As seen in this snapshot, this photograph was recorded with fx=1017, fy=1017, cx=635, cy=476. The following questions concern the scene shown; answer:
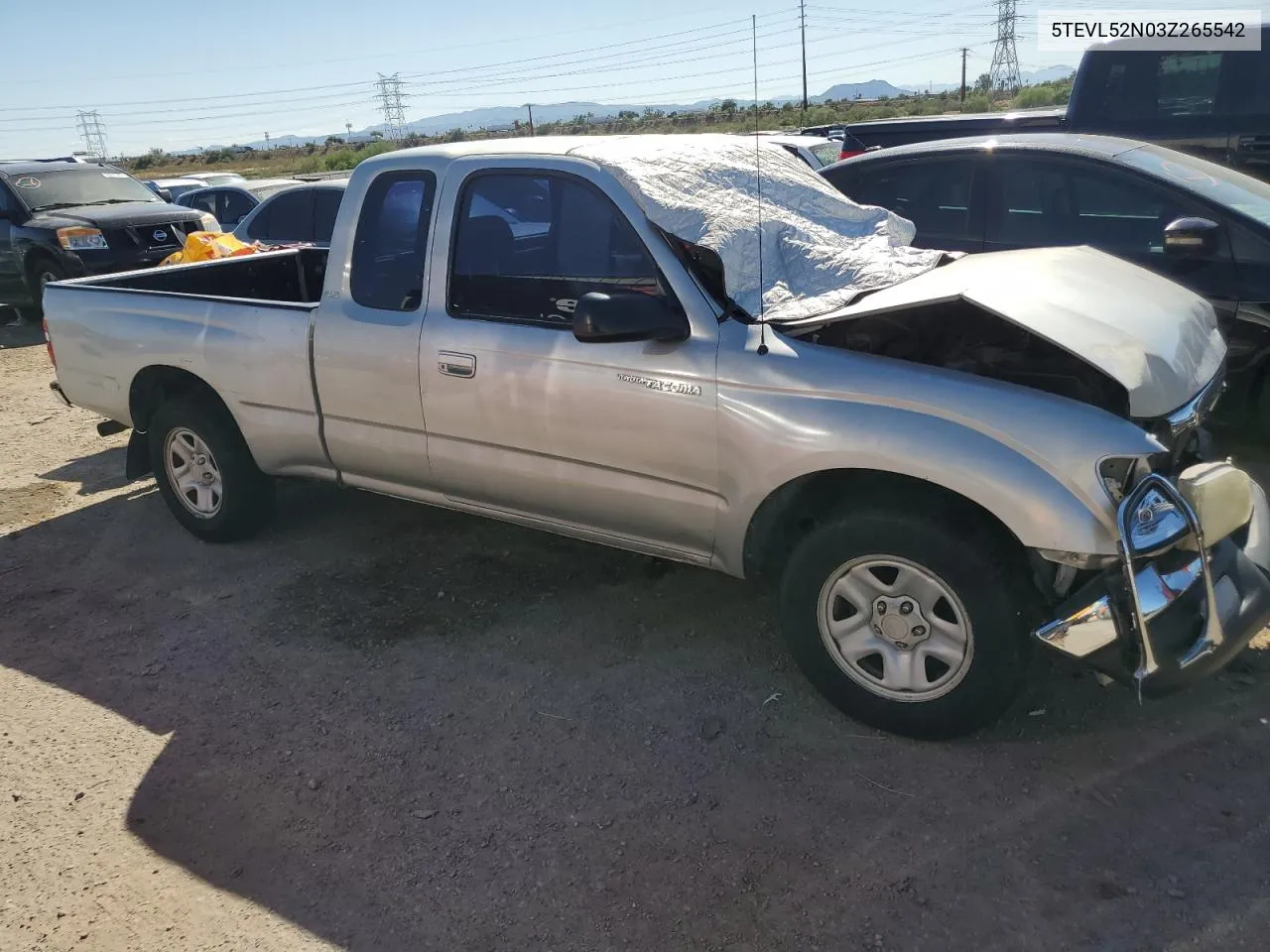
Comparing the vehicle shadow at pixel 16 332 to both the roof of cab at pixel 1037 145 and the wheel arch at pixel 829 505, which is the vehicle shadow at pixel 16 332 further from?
the wheel arch at pixel 829 505

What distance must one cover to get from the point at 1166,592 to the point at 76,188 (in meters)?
13.8

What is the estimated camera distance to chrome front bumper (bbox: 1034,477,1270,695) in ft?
9.13

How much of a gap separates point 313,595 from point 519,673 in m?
1.32

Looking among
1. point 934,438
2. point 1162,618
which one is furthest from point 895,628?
point 1162,618

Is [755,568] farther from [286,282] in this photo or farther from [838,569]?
[286,282]

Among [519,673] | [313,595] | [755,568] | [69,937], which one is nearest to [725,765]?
[755,568]

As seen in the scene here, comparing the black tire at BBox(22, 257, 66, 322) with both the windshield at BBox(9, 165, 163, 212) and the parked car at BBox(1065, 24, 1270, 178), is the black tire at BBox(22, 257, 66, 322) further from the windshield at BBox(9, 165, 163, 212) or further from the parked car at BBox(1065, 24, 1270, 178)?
the parked car at BBox(1065, 24, 1270, 178)

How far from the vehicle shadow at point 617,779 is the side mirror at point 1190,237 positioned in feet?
7.03

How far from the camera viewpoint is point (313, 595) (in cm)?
474

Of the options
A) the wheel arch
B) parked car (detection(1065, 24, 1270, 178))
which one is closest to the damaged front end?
the wheel arch

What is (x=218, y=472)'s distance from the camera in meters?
5.15

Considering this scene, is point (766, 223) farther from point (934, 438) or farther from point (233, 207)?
point (233, 207)

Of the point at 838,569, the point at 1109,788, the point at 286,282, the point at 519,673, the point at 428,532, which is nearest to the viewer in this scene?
the point at 1109,788

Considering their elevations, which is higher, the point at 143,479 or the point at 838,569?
the point at 838,569
